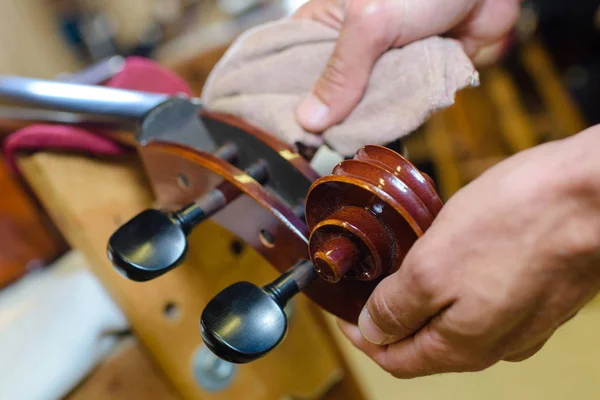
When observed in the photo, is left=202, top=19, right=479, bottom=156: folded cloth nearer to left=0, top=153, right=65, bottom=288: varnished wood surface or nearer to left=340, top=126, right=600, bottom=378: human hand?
left=340, top=126, right=600, bottom=378: human hand

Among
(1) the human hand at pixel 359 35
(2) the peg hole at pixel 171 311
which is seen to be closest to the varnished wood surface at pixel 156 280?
(2) the peg hole at pixel 171 311

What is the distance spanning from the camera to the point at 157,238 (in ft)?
1.34

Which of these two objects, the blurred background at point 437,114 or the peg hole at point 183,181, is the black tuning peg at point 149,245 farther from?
the blurred background at point 437,114

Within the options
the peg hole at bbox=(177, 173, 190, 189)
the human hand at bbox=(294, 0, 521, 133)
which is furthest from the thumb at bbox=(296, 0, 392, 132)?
the peg hole at bbox=(177, 173, 190, 189)

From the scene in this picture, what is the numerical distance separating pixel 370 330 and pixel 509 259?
0.12 metres

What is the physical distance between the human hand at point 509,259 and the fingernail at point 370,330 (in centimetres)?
3

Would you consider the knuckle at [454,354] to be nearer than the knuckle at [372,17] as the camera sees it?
Yes

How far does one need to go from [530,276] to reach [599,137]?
3.0 inches

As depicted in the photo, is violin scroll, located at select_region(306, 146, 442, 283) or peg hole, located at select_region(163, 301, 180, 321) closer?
violin scroll, located at select_region(306, 146, 442, 283)

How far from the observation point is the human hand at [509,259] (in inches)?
10.2

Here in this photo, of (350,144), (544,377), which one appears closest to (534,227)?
(350,144)

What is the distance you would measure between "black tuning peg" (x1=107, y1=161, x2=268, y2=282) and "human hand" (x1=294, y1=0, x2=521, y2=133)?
0.11m

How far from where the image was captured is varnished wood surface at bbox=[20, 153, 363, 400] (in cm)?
55

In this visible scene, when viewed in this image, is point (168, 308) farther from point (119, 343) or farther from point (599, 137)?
point (599, 137)
